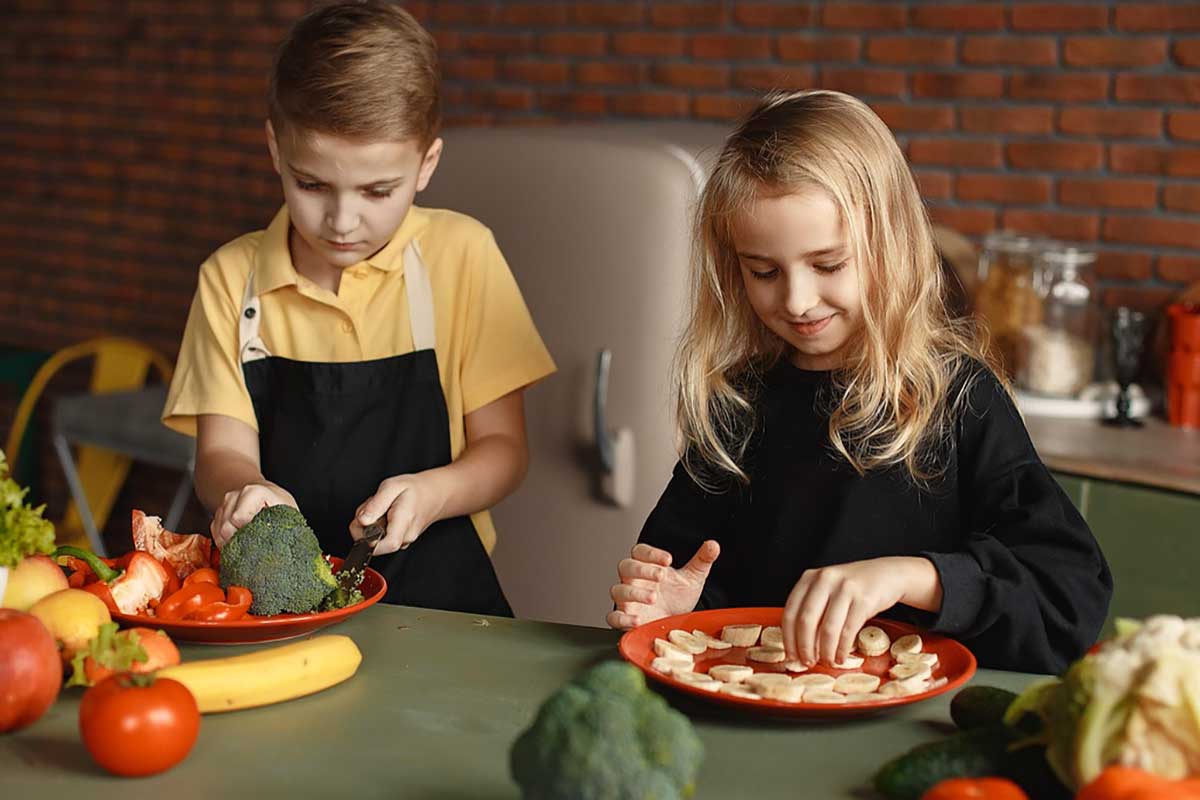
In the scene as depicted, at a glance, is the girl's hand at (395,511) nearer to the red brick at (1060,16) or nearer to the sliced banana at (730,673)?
the sliced banana at (730,673)

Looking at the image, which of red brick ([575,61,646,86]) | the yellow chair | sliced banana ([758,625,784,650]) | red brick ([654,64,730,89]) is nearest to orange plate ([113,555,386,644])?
sliced banana ([758,625,784,650])

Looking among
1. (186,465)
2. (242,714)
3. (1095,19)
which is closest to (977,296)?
(1095,19)

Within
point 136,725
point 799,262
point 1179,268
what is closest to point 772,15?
point 1179,268

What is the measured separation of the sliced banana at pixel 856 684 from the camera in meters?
1.20

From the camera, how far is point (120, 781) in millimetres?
1026

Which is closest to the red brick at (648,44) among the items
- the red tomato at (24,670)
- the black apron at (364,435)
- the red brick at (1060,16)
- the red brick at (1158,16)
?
the red brick at (1060,16)

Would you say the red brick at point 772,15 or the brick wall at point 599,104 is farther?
the red brick at point 772,15

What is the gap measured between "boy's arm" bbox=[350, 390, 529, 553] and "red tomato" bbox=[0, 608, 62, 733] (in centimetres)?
46

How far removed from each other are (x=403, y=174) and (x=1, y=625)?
0.84 meters

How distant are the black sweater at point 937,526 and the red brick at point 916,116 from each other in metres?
1.73

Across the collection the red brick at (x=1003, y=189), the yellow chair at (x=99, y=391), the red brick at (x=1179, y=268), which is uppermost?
the red brick at (x=1003, y=189)

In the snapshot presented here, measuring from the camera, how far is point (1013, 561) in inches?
55.6

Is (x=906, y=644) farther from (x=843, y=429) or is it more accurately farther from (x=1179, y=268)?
(x=1179, y=268)

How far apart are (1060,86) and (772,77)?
2.29 ft
